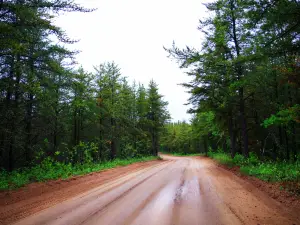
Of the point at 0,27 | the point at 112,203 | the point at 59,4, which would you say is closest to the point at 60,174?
the point at 112,203

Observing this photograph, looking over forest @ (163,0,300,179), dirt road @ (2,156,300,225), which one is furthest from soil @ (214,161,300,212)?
forest @ (163,0,300,179)

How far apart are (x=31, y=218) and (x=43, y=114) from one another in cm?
1282

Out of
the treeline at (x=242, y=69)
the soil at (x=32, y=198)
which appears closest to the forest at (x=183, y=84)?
the treeline at (x=242, y=69)

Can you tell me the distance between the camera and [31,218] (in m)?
4.63

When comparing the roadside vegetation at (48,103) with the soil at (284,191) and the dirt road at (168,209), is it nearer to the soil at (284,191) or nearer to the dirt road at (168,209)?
the dirt road at (168,209)

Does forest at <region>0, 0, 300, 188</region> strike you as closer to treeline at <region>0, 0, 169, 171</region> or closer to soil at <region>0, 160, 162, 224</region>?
treeline at <region>0, 0, 169, 171</region>

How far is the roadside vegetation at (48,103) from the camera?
8508 millimetres

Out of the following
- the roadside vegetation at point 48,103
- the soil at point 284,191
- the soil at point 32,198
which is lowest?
the soil at point 284,191

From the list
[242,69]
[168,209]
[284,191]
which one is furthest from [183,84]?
[168,209]

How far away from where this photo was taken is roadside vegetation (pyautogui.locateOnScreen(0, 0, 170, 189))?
27.9 ft

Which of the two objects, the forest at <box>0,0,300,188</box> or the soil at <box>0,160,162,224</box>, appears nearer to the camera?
the soil at <box>0,160,162,224</box>

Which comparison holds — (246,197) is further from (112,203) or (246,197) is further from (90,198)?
(90,198)

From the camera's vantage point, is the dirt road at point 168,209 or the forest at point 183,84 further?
the forest at point 183,84

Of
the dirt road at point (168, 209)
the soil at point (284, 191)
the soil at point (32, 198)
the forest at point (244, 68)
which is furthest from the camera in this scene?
the forest at point (244, 68)
